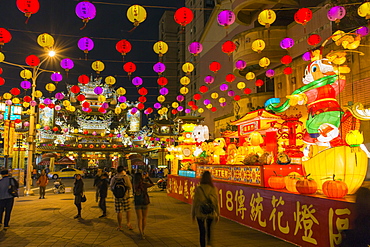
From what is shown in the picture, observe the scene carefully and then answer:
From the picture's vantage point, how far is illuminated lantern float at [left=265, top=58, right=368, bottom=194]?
5.70m

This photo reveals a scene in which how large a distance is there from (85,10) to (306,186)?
7.92 meters

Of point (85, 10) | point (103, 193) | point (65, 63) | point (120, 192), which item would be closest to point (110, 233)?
point (120, 192)

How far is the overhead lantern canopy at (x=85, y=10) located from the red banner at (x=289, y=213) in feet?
21.9

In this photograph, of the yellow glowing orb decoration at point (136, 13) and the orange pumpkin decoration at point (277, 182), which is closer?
the orange pumpkin decoration at point (277, 182)

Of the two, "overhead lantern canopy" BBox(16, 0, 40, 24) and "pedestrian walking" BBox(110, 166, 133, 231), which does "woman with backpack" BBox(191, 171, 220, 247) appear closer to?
"pedestrian walking" BBox(110, 166, 133, 231)

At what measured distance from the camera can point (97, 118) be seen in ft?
143

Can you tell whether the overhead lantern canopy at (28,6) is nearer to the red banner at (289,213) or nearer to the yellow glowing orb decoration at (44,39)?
the yellow glowing orb decoration at (44,39)

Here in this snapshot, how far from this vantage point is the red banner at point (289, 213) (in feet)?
16.6

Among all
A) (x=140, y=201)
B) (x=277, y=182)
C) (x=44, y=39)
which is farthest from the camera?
(x=44, y=39)

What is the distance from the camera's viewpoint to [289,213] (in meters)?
6.26

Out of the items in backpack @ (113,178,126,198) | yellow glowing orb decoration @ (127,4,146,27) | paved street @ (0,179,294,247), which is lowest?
paved street @ (0,179,294,247)

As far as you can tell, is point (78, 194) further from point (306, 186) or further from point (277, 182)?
point (306, 186)

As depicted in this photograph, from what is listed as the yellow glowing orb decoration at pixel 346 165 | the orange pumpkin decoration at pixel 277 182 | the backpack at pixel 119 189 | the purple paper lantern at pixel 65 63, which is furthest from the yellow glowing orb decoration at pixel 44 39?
the yellow glowing orb decoration at pixel 346 165

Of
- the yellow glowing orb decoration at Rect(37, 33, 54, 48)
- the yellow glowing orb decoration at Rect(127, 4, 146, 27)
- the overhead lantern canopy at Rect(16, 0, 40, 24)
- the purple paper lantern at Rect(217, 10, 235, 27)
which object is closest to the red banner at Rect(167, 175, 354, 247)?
the purple paper lantern at Rect(217, 10, 235, 27)
